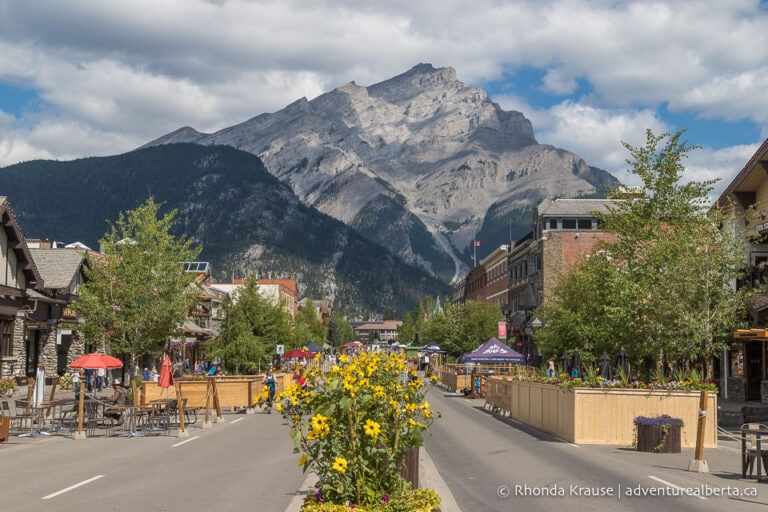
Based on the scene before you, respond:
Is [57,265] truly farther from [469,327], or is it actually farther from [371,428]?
[371,428]

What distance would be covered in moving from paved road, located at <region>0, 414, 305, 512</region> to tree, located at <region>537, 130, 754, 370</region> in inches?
556

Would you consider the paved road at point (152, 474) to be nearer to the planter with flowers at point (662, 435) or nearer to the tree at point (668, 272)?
the planter with flowers at point (662, 435)

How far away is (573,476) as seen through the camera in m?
16.2

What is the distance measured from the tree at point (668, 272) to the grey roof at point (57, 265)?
1255 inches

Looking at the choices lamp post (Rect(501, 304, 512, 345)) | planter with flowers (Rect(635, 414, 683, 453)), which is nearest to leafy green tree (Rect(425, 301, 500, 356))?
lamp post (Rect(501, 304, 512, 345))

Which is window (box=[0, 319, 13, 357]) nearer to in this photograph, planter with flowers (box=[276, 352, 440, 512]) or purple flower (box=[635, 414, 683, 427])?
purple flower (box=[635, 414, 683, 427])

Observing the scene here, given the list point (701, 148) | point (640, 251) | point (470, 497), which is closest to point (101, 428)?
point (470, 497)

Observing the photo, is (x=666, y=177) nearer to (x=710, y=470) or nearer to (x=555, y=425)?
(x=555, y=425)

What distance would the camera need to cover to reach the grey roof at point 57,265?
52.2 m

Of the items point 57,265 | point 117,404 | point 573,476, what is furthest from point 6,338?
point 573,476

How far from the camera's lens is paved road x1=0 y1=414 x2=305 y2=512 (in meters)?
13.3

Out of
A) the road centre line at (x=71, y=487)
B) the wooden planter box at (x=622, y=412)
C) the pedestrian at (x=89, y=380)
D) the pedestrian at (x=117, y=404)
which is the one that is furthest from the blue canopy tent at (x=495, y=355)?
the road centre line at (x=71, y=487)

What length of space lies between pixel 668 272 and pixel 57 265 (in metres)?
38.0

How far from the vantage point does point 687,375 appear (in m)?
23.9
